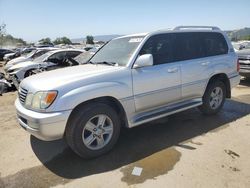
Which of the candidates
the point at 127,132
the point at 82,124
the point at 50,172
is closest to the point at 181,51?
the point at 127,132

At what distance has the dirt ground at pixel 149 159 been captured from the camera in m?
3.29

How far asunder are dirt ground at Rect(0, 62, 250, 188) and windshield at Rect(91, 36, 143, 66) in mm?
1430

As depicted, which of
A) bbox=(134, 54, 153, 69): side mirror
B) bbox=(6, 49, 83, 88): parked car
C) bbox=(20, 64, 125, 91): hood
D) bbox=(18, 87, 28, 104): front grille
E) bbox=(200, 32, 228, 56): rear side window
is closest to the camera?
bbox=(20, 64, 125, 91): hood

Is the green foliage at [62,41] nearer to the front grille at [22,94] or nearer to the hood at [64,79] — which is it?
the front grille at [22,94]

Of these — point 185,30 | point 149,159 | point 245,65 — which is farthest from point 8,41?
point 149,159

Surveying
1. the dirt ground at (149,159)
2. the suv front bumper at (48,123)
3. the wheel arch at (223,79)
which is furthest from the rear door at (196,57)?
the suv front bumper at (48,123)

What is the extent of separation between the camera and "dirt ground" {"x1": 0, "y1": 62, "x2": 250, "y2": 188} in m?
3.29

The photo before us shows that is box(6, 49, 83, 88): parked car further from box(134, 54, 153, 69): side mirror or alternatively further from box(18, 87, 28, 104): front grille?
box(134, 54, 153, 69): side mirror

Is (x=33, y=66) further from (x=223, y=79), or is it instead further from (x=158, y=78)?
(x=223, y=79)

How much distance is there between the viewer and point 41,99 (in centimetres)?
347

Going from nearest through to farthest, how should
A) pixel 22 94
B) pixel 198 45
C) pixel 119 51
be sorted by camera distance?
pixel 22 94, pixel 119 51, pixel 198 45

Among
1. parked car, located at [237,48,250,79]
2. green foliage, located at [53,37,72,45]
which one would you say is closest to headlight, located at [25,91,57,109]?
parked car, located at [237,48,250,79]

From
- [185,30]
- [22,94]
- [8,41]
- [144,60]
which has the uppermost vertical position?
[8,41]

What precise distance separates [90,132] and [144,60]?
1.40 metres
